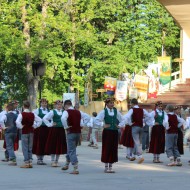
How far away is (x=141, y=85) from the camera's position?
48094 millimetres

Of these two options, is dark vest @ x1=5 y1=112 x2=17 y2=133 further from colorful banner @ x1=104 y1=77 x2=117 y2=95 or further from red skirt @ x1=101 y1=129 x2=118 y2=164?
colorful banner @ x1=104 y1=77 x2=117 y2=95

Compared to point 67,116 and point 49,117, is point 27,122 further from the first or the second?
point 67,116

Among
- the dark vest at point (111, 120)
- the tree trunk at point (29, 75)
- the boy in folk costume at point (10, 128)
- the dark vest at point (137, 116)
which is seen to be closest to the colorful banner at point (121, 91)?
Result: the tree trunk at point (29, 75)

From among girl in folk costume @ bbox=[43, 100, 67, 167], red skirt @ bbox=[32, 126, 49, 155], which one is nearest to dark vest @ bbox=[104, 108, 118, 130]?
girl in folk costume @ bbox=[43, 100, 67, 167]

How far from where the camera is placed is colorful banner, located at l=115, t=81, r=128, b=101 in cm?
4722

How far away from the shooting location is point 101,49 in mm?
51500

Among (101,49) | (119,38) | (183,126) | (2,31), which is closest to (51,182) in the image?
(183,126)

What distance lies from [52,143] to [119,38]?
3633cm

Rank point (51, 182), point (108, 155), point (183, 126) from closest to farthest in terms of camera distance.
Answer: point (51, 182)
point (108, 155)
point (183, 126)

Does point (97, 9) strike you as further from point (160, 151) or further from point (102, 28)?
point (160, 151)

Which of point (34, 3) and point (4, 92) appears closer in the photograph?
point (34, 3)

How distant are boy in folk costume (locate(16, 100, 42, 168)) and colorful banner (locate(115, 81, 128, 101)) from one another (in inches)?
1131

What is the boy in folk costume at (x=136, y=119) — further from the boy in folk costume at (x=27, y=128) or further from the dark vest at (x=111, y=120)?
the boy in folk costume at (x=27, y=128)

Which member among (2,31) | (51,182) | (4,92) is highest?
(2,31)
